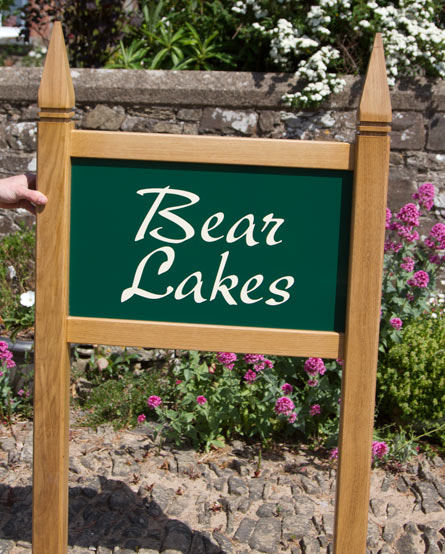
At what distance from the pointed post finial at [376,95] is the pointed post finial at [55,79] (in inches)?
32.5

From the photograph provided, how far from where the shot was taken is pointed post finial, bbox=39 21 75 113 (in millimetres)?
2021

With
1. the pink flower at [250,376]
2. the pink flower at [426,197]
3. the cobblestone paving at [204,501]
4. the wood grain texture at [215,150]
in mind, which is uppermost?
the pink flower at [426,197]

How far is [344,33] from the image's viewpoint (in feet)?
16.0

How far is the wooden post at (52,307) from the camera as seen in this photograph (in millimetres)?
2041

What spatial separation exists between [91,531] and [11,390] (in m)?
1.21

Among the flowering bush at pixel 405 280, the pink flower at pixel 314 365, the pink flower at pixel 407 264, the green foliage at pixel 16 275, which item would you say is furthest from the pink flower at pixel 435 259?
the green foliage at pixel 16 275

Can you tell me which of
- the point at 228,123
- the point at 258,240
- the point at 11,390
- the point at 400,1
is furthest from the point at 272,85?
the point at 258,240

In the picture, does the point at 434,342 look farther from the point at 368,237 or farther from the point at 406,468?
the point at 368,237

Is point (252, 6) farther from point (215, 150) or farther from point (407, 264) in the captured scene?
point (215, 150)

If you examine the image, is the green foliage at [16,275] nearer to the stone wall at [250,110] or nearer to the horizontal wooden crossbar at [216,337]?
the stone wall at [250,110]

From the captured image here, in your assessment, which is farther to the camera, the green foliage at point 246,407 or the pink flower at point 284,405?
the green foliage at point 246,407

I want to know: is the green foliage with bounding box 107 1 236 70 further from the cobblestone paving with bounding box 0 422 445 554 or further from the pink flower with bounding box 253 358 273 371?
the cobblestone paving with bounding box 0 422 445 554

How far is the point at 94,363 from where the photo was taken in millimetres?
3984

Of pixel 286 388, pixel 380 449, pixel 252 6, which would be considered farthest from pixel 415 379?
pixel 252 6
